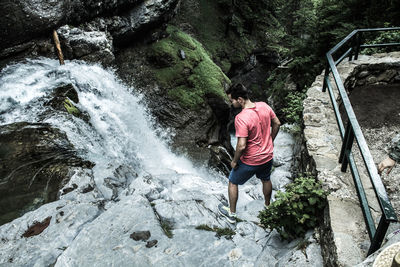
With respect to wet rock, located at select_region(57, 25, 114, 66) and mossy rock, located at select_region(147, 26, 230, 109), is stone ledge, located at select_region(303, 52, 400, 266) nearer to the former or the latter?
mossy rock, located at select_region(147, 26, 230, 109)

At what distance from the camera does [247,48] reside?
1617cm

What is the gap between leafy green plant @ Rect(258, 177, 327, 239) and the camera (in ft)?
9.84

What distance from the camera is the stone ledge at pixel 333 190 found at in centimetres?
254

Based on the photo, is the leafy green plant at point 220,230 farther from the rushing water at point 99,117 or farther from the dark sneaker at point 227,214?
the rushing water at point 99,117

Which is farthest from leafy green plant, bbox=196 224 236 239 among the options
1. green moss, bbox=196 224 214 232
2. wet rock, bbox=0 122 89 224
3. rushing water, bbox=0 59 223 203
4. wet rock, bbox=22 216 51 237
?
wet rock, bbox=0 122 89 224

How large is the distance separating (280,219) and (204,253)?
979 millimetres

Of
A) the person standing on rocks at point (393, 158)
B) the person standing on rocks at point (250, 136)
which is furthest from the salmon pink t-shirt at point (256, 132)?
the person standing on rocks at point (393, 158)

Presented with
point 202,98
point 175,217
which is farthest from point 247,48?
point 175,217

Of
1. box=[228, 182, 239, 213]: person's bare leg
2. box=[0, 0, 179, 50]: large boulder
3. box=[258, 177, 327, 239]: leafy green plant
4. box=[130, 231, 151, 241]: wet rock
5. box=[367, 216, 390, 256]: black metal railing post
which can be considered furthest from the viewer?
box=[0, 0, 179, 50]: large boulder

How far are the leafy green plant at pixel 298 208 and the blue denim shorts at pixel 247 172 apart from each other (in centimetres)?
92

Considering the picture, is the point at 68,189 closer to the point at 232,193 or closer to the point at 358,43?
the point at 232,193

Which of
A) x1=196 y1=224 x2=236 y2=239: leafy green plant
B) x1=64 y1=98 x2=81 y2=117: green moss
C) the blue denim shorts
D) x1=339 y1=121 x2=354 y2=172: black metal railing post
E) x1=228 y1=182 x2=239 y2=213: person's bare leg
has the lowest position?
x1=196 y1=224 x2=236 y2=239: leafy green plant

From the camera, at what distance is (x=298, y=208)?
301cm

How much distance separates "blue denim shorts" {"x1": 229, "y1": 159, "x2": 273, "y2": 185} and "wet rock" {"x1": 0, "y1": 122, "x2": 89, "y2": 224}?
9.95ft
